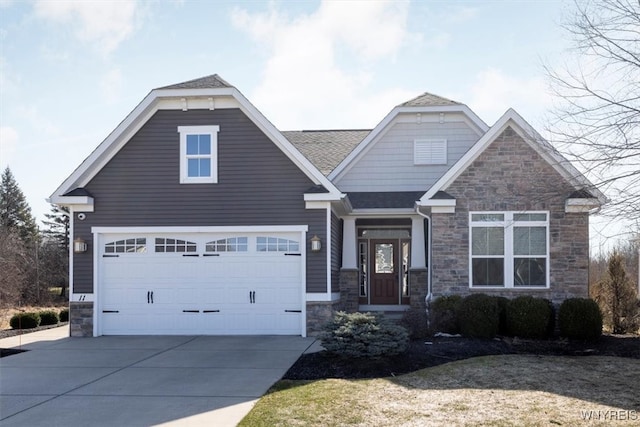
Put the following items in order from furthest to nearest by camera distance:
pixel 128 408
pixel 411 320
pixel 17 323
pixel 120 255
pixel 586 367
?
1. pixel 17 323
2. pixel 120 255
3. pixel 411 320
4. pixel 586 367
5. pixel 128 408

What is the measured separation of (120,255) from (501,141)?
9902 millimetres

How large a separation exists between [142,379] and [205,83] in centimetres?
853

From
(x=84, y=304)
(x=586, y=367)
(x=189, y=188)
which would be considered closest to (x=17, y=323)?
(x=84, y=304)

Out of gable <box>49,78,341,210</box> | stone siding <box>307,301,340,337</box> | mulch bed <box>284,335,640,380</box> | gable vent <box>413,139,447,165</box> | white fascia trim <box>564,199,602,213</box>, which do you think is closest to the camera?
mulch bed <box>284,335,640,380</box>

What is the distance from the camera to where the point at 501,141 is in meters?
16.4

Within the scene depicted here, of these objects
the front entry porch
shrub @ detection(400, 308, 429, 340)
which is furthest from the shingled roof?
shrub @ detection(400, 308, 429, 340)

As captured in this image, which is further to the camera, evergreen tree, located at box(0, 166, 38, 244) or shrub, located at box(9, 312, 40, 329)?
evergreen tree, located at box(0, 166, 38, 244)

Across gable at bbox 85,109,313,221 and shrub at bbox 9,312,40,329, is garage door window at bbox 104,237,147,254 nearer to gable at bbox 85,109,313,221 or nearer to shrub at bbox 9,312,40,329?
gable at bbox 85,109,313,221

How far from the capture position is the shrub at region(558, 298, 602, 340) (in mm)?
14773

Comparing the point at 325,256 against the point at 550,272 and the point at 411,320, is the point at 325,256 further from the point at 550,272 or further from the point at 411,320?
the point at 550,272

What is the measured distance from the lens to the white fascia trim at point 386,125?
63.9 ft

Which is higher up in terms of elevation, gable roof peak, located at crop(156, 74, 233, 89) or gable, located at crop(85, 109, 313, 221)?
gable roof peak, located at crop(156, 74, 233, 89)

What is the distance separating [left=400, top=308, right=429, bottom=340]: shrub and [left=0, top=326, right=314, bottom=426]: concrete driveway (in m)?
2.32

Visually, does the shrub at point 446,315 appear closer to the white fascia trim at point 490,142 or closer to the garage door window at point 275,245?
the white fascia trim at point 490,142
